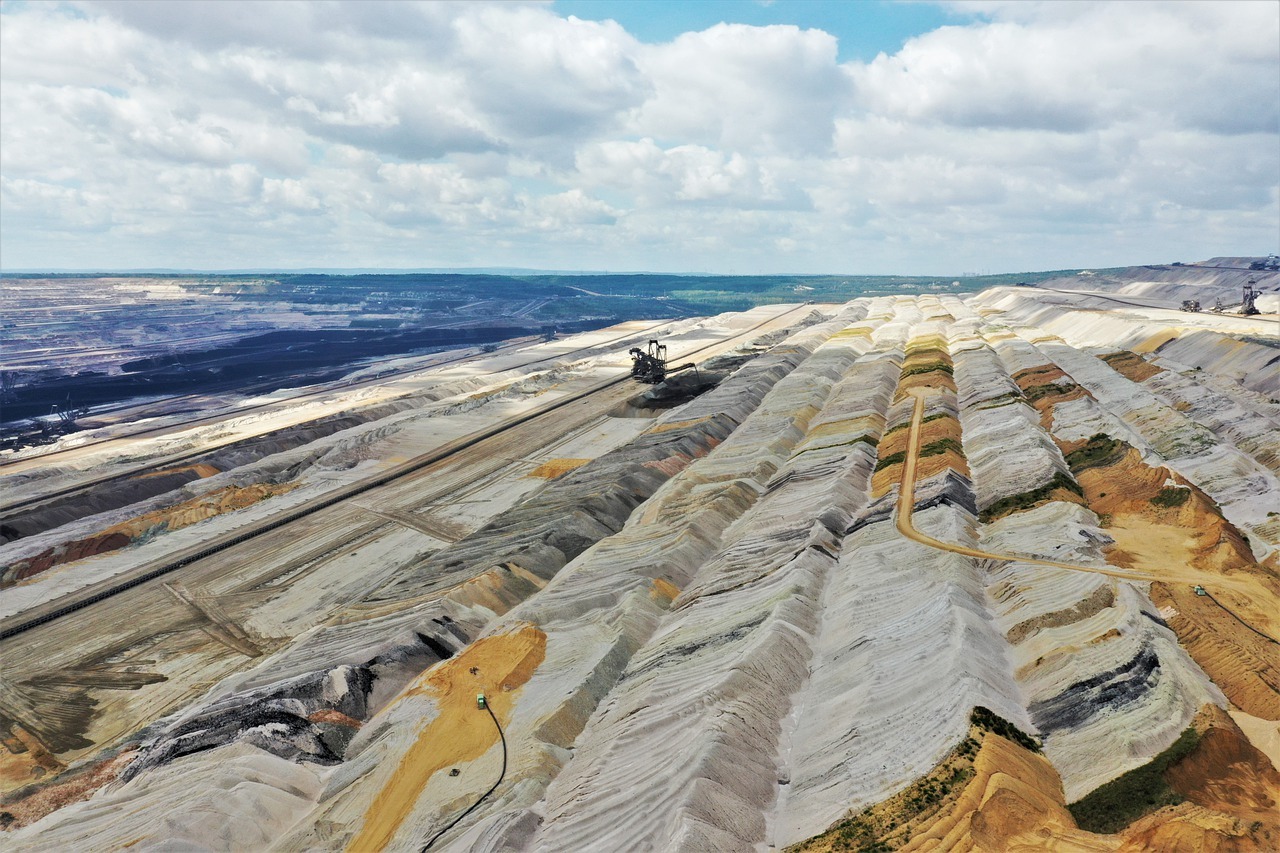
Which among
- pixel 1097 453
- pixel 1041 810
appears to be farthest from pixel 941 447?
pixel 1041 810

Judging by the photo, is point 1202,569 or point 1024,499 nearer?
point 1202,569

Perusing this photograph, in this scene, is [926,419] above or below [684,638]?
above

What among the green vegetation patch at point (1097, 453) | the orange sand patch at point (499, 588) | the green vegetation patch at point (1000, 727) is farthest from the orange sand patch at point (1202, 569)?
the orange sand patch at point (499, 588)

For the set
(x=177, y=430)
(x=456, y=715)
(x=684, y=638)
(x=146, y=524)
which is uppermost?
(x=684, y=638)

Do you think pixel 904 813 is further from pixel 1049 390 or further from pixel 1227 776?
pixel 1049 390

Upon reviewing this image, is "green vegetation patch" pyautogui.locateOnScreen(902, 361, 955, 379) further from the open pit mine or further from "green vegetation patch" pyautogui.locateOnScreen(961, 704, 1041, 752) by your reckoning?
"green vegetation patch" pyautogui.locateOnScreen(961, 704, 1041, 752)
